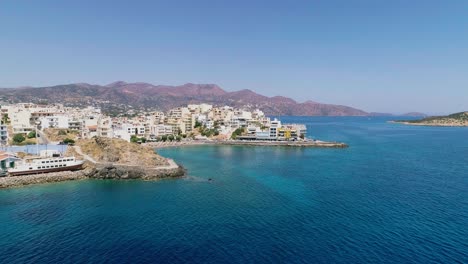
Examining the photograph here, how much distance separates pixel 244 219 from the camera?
2644cm

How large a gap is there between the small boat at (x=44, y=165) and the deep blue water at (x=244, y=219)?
215 inches

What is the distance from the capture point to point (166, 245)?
70.3 ft

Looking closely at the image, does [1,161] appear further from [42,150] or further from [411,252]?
[411,252]

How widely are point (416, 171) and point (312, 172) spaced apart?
17395mm

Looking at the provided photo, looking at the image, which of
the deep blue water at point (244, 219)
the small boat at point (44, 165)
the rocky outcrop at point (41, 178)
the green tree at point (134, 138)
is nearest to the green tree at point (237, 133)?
the green tree at point (134, 138)

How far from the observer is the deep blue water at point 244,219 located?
20375 mm

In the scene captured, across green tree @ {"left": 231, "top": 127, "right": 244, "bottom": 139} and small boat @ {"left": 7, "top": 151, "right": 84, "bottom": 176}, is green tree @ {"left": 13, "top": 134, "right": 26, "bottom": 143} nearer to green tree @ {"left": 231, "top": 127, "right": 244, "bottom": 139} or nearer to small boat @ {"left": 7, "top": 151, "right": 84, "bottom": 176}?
small boat @ {"left": 7, "top": 151, "right": 84, "bottom": 176}

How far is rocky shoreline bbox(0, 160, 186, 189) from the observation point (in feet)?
128

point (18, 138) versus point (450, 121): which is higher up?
point (450, 121)

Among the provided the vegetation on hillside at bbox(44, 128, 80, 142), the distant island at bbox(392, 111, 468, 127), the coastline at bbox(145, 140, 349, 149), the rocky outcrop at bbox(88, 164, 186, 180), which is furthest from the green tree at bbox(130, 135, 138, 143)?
the distant island at bbox(392, 111, 468, 127)

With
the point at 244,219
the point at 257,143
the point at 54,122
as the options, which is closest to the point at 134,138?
the point at 54,122

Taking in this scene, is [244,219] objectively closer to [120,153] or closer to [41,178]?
[120,153]

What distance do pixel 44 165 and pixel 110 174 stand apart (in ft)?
30.9

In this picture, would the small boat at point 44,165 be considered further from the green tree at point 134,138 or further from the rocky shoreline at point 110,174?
the green tree at point 134,138
